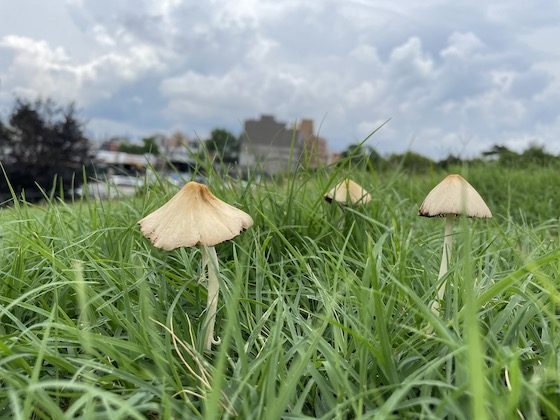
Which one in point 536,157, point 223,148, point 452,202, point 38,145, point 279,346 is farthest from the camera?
point 38,145

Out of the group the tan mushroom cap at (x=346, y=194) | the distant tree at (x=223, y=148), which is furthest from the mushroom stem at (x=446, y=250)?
the distant tree at (x=223, y=148)

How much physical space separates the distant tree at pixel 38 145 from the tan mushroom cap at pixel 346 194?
17158 mm

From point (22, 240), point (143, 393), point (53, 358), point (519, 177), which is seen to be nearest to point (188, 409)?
point (143, 393)

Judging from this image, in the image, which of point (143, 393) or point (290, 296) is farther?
point (290, 296)

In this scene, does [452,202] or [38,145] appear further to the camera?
[38,145]

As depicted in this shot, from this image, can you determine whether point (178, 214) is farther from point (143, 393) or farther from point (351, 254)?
point (351, 254)

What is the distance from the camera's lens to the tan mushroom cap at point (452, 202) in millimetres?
1406

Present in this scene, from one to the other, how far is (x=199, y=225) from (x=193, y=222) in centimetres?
2

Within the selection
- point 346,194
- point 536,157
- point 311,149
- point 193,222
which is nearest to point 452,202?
point 346,194

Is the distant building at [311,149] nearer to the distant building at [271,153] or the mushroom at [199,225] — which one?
the distant building at [271,153]

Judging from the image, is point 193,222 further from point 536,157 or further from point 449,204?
point 536,157

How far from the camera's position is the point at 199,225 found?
3.82ft

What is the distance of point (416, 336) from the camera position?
1168 mm

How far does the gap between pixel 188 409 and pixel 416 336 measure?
1.79 feet
